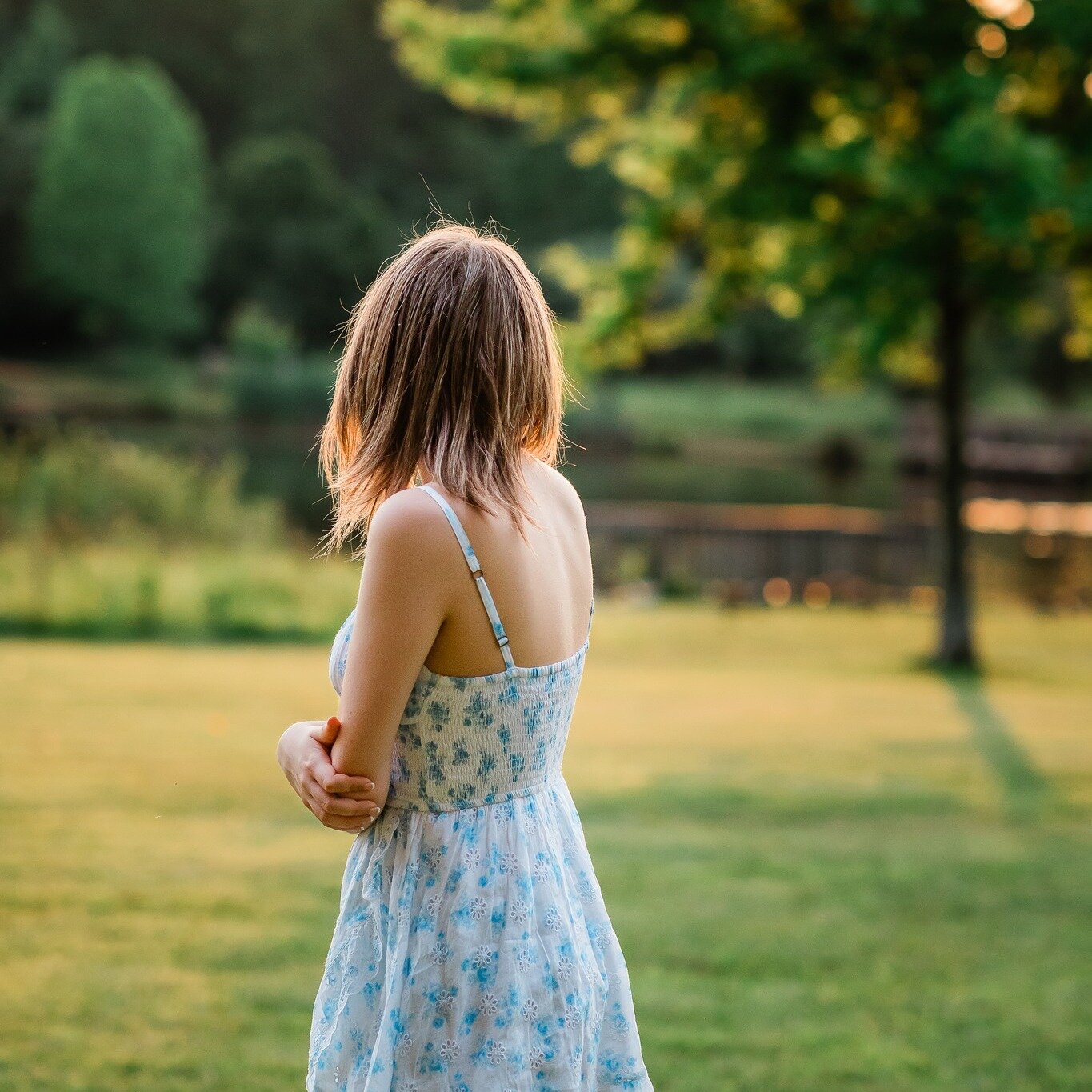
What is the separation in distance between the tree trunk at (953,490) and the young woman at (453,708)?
1075 centimetres

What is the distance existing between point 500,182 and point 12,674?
167 feet

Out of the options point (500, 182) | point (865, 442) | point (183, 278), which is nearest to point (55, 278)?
point (183, 278)

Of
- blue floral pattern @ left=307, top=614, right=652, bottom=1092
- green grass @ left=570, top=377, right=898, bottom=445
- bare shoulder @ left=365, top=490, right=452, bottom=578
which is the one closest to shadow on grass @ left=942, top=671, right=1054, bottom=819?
blue floral pattern @ left=307, top=614, right=652, bottom=1092

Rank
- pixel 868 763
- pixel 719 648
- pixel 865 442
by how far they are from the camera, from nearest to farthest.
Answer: pixel 868 763, pixel 719 648, pixel 865 442

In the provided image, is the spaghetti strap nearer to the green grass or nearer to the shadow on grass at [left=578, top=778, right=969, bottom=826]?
the shadow on grass at [left=578, top=778, right=969, bottom=826]

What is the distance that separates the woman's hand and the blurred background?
1088 millimetres

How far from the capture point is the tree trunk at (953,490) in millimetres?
12266

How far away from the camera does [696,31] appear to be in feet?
37.1

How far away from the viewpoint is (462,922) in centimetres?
195

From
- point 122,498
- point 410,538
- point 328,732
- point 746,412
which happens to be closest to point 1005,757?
point 328,732

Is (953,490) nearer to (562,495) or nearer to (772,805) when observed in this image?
(772,805)

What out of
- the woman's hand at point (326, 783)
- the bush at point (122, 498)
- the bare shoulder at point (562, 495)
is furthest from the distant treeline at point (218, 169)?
the woman's hand at point (326, 783)

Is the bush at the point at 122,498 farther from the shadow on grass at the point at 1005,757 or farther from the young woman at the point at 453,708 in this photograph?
the young woman at the point at 453,708

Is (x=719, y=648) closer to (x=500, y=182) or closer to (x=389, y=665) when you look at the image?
(x=389, y=665)
